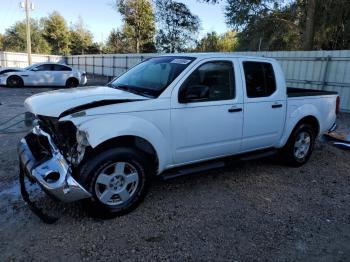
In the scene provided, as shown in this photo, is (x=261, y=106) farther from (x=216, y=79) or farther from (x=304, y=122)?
(x=304, y=122)

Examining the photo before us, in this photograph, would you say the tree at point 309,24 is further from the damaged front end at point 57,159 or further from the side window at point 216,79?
the damaged front end at point 57,159

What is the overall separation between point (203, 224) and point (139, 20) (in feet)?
110

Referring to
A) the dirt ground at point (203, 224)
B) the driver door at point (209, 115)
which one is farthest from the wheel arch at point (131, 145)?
the dirt ground at point (203, 224)

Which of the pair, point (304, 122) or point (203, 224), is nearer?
point (203, 224)

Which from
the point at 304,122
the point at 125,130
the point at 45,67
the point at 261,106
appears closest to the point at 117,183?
the point at 125,130

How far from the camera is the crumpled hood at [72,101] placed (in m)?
3.43

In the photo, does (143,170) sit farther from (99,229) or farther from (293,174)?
(293,174)

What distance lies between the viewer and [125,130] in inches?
139

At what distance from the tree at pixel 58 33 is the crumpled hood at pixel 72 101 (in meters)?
49.1

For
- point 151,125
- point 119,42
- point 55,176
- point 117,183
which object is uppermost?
point 119,42

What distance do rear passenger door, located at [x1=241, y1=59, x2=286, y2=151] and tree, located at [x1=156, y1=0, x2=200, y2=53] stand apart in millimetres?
30733

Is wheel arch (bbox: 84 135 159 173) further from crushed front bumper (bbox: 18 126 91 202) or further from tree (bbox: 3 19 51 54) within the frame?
tree (bbox: 3 19 51 54)

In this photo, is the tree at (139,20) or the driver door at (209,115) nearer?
the driver door at (209,115)

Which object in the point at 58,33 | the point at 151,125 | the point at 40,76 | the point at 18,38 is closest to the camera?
the point at 151,125
